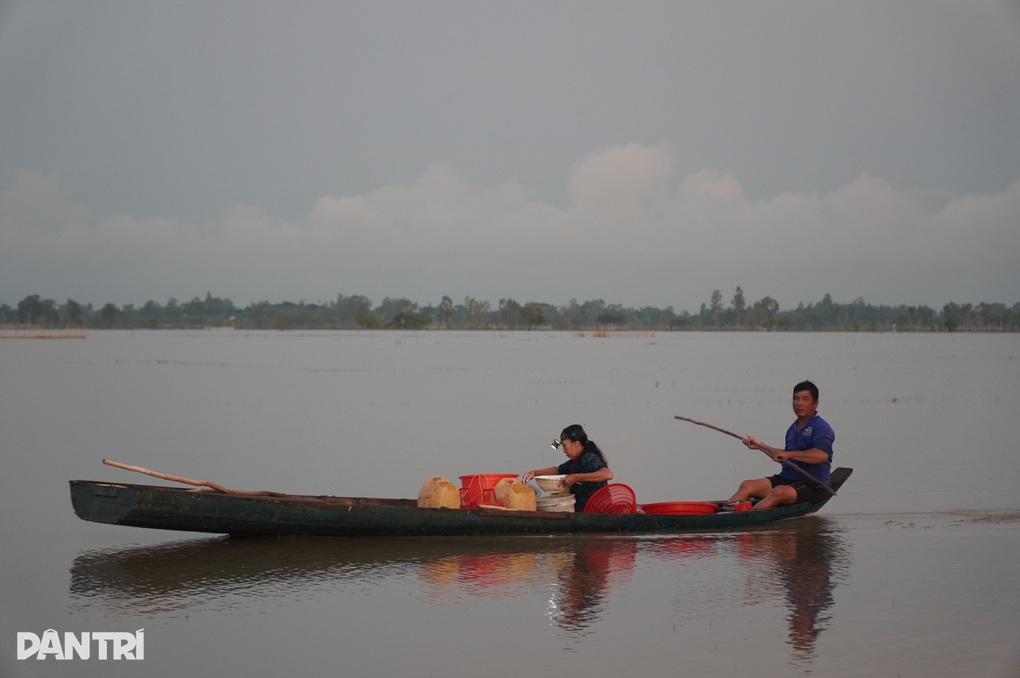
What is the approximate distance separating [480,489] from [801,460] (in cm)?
353

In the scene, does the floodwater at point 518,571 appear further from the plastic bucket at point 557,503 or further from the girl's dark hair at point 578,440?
the girl's dark hair at point 578,440

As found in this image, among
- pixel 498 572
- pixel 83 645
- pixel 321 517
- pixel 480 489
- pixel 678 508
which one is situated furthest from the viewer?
pixel 678 508

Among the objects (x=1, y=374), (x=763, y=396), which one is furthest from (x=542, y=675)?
(x=1, y=374)

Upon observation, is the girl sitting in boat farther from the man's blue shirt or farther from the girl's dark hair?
the man's blue shirt

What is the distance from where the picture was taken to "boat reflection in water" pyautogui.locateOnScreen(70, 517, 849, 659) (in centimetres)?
877

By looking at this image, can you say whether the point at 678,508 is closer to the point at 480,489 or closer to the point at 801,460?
the point at 801,460

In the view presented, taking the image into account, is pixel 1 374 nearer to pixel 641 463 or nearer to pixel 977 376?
pixel 641 463

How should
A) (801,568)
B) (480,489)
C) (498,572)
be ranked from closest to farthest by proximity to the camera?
(498,572), (801,568), (480,489)

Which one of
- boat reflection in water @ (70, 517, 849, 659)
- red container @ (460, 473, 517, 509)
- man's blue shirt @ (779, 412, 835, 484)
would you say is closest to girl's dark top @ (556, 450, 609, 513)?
boat reflection in water @ (70, 517, 849, 659)

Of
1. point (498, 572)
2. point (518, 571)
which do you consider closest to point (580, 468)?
point (518, 571)

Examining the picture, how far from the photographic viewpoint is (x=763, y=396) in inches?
1209

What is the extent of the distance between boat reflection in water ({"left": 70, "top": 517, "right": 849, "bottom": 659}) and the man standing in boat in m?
0.49

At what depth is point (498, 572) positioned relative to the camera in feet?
32.2

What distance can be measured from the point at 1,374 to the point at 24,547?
30.0m
